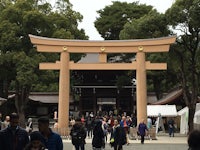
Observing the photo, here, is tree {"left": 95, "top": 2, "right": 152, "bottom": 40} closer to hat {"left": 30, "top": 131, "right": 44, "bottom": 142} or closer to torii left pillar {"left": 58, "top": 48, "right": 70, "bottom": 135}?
torii left pillar {"left": 58, "top": 48, "right": 70, "bottom": 135}

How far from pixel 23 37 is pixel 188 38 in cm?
1499

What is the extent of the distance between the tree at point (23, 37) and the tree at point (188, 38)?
11.6 metres

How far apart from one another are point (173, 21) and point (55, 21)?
1418 centimetres

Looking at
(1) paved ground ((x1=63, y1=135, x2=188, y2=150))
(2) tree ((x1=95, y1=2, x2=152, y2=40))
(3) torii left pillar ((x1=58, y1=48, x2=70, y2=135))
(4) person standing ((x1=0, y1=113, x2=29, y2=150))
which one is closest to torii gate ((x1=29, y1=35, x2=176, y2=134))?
(3) torii left pillar ((x1=58, y1=48, x2=70, y2=135))

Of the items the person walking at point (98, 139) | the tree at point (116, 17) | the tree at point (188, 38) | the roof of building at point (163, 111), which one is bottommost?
the person walking at point (98, 139)

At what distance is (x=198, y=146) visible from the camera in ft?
12.9

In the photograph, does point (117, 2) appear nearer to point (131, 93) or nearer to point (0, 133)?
point (131, 93)

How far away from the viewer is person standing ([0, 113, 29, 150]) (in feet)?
19.2

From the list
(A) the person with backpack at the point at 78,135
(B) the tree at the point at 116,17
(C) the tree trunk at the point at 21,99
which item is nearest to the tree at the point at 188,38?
(C) the tree trunk at the point at 21,99

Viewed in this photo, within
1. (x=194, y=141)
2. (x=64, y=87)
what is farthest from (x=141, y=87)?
(x=194, y=141)

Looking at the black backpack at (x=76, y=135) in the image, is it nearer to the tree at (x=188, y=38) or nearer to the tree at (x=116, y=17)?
the tree at (x=188, y=38)

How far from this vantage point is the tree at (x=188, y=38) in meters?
25.8

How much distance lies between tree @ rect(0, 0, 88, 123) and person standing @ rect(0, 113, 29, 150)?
26.9 metres

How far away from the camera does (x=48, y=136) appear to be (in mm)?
5855
